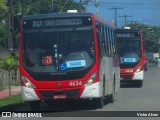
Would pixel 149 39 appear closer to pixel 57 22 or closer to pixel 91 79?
pixel 57 22

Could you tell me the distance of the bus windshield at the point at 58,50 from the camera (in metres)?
18.6

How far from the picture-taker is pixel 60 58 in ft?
61.2

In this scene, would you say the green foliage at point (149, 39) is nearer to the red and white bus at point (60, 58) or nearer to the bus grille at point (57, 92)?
the red and white bus at point (60, 58)

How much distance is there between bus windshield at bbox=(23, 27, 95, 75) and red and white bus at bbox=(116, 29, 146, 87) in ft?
51.3

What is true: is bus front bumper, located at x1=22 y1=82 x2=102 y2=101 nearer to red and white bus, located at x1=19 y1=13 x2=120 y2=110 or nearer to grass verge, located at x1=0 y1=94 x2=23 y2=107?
red and white bus, located at x1=19 y1=13 x2=120 y2=110

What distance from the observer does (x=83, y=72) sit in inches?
729

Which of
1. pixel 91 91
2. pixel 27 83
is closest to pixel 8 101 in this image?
pixel 27 83

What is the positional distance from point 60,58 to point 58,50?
0.30 meters

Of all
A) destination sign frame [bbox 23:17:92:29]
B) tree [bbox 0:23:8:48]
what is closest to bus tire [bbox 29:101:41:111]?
destination sign frame [bbox 23:17:92:29]

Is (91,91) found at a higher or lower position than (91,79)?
lower

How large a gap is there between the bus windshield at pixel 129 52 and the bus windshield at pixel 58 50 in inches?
617

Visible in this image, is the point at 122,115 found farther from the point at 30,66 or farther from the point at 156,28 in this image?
the point at 156,28

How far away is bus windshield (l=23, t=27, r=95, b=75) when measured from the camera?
1862 cm

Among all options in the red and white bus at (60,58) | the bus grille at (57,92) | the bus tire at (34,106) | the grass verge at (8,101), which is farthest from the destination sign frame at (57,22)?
the grass verge at (8,101)
